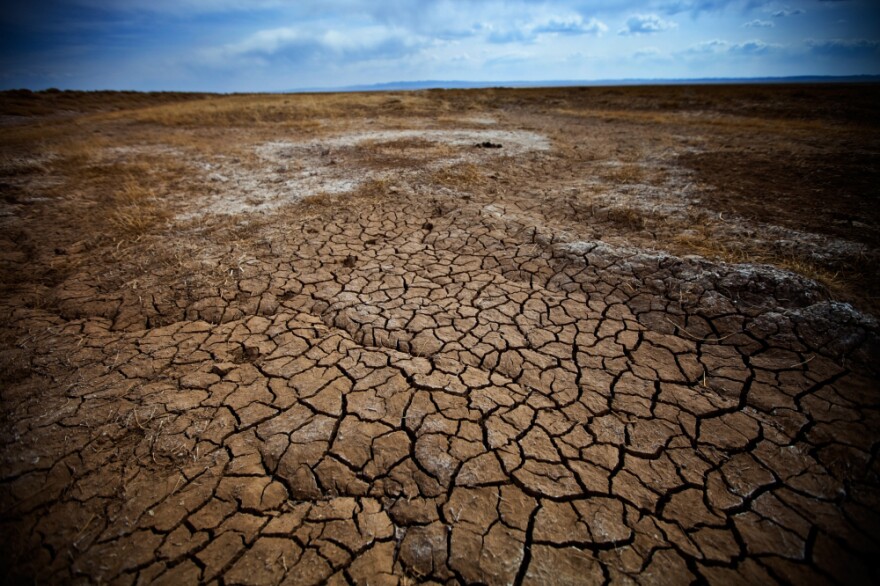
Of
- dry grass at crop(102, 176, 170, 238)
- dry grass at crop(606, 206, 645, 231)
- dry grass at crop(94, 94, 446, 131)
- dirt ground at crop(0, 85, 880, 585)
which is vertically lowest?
dirt ground at crop(0, 85, 880, 585)

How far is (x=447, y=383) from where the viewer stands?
239 cm

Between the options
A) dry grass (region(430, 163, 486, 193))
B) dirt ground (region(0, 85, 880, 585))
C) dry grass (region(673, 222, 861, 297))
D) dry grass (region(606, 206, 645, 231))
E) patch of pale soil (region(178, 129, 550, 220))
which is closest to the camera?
dirt ground (region(0, 85, 880, 585))

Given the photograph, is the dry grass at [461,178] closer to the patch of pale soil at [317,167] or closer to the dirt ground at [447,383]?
the dirt ground at [447,383]

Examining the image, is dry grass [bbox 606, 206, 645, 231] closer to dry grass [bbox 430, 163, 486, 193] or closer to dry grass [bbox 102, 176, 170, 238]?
dry grass [bbox 430, 163, 486, 193]

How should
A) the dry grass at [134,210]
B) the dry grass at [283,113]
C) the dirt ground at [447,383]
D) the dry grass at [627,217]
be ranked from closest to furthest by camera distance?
the dirt ground at [447,383] → the dry grass at [627,217] → the dry grass at [134,210] → the dry grass at [283,113]

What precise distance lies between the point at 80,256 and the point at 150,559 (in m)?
3.81

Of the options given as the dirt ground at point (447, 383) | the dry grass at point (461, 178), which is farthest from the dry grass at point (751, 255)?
the dry grass at point (461, 178)

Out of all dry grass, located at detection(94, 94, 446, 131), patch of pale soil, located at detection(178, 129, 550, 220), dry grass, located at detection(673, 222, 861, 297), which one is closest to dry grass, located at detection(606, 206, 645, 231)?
dry grass, located at detection(673, 222, 861, 297)

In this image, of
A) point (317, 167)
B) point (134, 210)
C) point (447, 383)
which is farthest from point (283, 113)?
point (447, 383)

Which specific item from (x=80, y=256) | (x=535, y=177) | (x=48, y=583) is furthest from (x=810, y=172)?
(x=80, y=256)

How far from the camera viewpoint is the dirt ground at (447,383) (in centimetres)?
158

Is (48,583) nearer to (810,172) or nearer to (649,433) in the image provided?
(649,433)

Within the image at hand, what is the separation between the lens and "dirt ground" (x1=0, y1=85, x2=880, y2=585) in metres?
1.58

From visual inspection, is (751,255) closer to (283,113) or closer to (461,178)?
(461,178)
